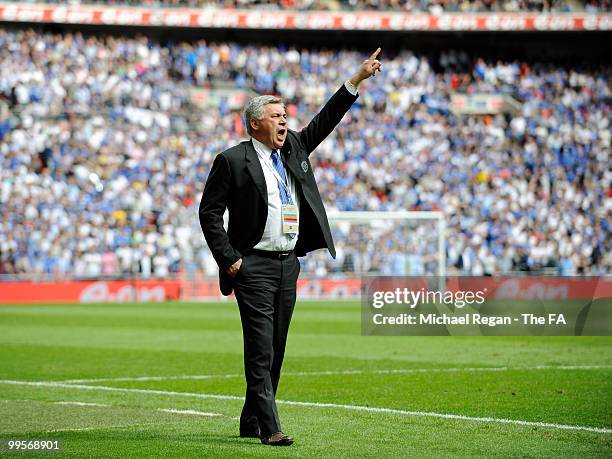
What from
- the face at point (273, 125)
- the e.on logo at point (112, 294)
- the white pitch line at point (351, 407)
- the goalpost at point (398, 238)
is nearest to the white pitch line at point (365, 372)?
the white pitch line at point (351, 407)

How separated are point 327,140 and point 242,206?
1308 inches

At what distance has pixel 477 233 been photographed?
3722 centimetres

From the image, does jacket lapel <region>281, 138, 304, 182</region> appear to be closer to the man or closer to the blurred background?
the man

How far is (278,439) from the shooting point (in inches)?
Result: 313

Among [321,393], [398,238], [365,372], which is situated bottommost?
[365,372]

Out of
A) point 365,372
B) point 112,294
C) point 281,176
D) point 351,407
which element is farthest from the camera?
point 112,294

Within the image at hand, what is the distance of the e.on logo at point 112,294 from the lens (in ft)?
114

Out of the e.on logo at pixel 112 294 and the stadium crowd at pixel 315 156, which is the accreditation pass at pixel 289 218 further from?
the e.on logo at pixel 112 294

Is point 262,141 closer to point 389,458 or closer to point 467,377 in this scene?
point 389,458

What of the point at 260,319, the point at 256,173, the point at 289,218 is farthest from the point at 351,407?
the point at 256,173

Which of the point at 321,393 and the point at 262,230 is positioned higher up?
the point at 262,230

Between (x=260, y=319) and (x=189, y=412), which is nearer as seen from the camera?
(x=260, y=319)

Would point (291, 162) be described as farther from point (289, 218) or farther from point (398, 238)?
point (398, 238)

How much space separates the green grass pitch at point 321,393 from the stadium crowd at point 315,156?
12.7 metres
